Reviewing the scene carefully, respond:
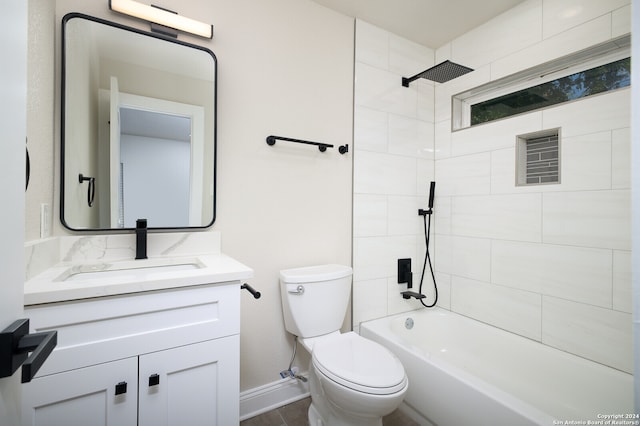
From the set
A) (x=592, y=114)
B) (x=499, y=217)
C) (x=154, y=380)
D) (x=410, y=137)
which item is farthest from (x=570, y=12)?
(x=154, y=380)

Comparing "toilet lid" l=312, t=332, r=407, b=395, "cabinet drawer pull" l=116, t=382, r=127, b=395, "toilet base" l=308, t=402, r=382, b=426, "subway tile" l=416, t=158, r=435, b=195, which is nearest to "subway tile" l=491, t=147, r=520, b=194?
"subway tile" l=416, t=158, r=435, b=195

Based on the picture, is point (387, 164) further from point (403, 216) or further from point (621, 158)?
point (621, 158)

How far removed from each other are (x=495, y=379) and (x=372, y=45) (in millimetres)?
2363

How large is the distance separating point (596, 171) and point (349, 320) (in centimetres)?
167

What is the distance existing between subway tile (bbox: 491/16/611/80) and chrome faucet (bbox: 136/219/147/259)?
2369mm

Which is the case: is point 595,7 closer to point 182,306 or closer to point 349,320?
point 349,320

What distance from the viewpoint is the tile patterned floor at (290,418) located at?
1697 millimetres

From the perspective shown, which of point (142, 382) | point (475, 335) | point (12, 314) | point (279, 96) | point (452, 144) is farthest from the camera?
point (452, 144)

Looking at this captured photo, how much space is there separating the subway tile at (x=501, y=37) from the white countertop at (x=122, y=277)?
2.18 metres

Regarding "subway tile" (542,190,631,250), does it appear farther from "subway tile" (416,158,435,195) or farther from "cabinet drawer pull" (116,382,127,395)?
"cabinet drawer pull" (116,382,127,395)

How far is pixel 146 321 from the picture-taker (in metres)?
1.04

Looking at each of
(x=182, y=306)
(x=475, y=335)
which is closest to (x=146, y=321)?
(x=182, y=306)

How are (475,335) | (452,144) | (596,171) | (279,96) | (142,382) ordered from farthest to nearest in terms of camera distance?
1. (452,144)
2. (475,335)
3. (279,96)
4. (596,171)
5. (142,382)

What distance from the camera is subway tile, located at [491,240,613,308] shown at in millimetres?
1599
